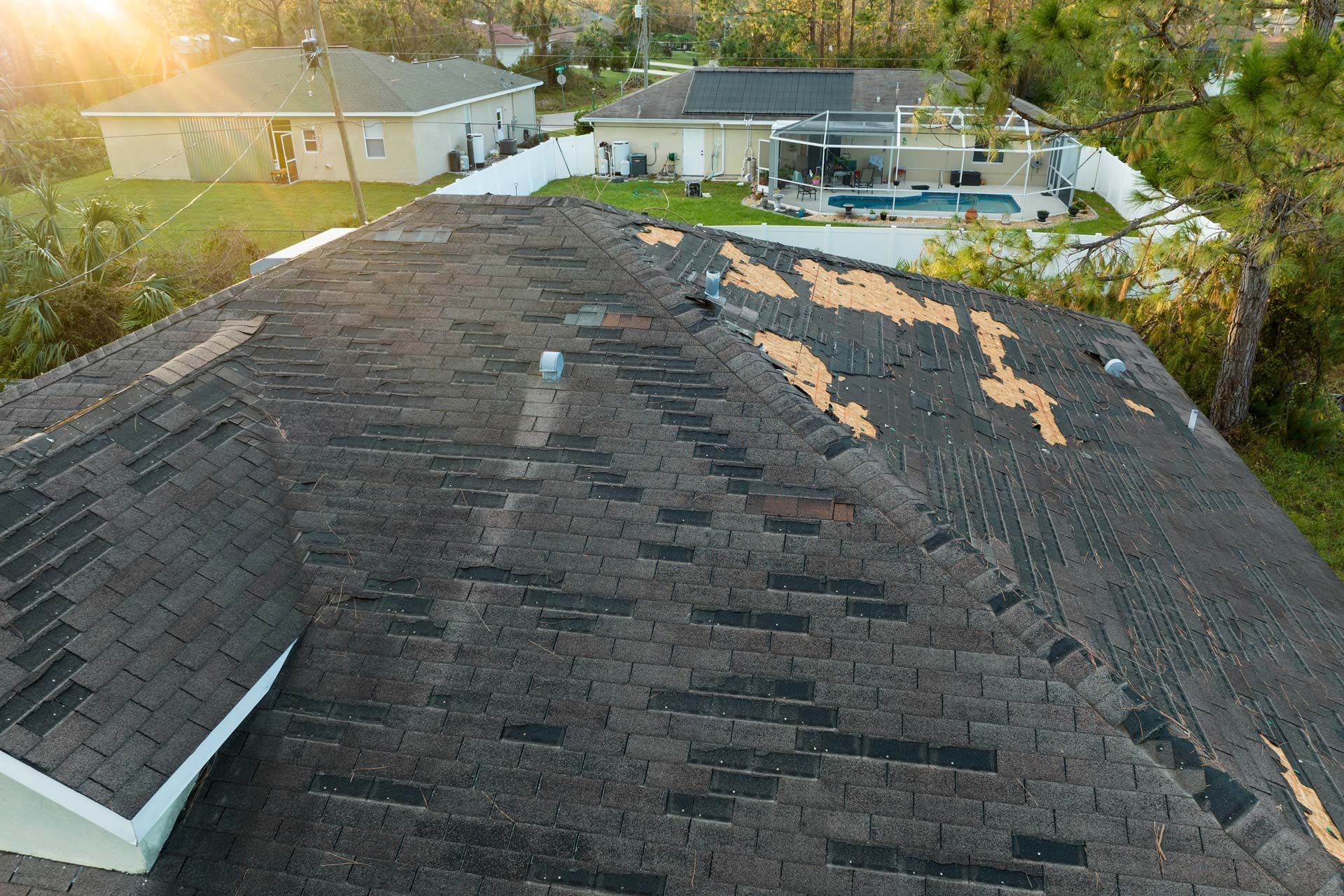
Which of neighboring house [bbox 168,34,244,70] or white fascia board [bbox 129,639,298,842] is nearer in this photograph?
white fascia board [bbox 129,639,298,842]

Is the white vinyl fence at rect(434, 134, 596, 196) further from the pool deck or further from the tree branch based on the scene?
the tree branch

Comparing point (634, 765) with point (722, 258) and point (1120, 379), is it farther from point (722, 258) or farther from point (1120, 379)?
point (1120, 379)

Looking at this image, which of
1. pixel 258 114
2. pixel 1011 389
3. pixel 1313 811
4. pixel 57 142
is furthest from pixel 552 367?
pixel 57 142

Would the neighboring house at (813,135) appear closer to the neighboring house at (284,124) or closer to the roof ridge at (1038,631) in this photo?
the neighboring house at (284,124)

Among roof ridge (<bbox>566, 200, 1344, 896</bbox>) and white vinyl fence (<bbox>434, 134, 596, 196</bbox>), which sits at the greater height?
roof ridge (<bbox>566, 200, 1344, 896</bbox>)

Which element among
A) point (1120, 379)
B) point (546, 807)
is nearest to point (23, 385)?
point (546, 807)

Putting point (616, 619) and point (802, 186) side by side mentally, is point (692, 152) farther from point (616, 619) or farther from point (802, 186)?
point (616, 619)

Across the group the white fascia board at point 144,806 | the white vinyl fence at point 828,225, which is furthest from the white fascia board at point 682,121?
the white fascia board at point 144,806

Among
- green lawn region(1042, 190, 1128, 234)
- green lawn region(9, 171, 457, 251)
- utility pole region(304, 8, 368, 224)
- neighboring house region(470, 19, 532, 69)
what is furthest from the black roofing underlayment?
neighboring house region(470, 19, 532, 69)
